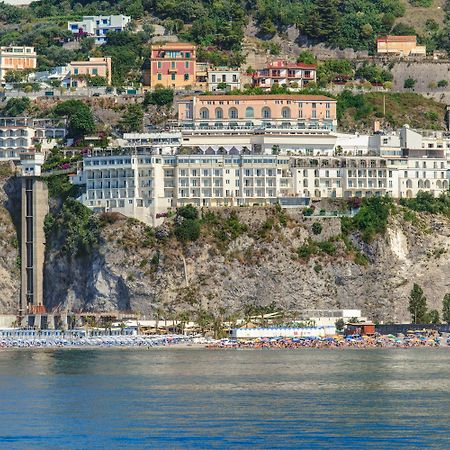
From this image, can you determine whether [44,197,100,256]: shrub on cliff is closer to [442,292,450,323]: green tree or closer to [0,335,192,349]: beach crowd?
[0,335,192,349]: beach crowd

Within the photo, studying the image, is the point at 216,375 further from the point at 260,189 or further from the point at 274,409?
A: the point at 260,189

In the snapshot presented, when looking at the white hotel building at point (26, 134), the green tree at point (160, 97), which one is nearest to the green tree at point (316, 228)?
the green tree at point (160, 97)

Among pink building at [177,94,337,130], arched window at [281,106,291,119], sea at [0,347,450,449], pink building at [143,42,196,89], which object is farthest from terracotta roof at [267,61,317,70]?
sea at [0,347,450,449]

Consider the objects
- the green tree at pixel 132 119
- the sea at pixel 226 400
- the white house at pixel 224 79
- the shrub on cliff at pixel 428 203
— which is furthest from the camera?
the white house at pixel 224 79

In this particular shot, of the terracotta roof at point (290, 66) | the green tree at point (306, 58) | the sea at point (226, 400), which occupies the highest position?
the green tree at point (306, 58)

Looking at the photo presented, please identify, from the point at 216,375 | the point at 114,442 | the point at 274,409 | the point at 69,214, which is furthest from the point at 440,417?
the point at 69,214

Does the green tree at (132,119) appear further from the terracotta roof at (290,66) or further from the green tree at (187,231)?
the green tree at (187,231)

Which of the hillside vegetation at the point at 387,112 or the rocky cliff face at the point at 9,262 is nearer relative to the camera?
the rocky cliff face at the point at 9,262

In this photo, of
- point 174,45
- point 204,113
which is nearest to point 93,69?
point 174,45
